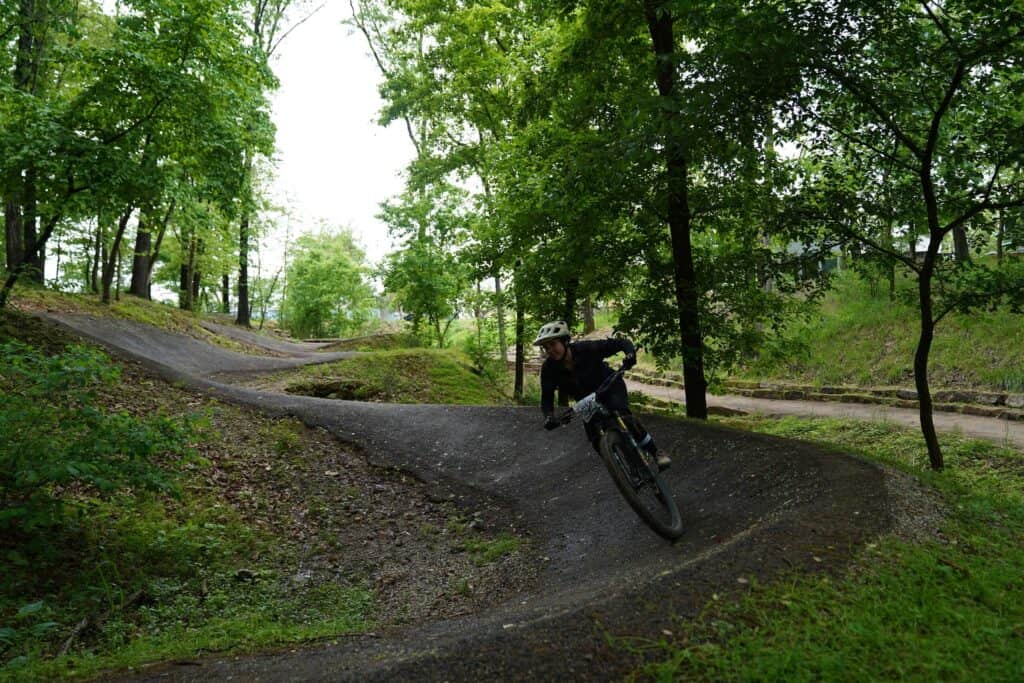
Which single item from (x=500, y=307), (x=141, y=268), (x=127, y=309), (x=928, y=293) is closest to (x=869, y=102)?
(x=928, y=293)

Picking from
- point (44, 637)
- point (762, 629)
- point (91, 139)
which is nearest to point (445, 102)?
point (91, 139)

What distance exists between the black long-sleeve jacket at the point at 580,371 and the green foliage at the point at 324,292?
33.8 meters

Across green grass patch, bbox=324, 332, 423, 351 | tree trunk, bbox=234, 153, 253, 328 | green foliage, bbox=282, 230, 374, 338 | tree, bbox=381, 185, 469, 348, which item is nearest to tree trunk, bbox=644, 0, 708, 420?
tree, bbox=381, 185, 469, 348

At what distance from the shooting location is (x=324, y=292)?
40.2 m

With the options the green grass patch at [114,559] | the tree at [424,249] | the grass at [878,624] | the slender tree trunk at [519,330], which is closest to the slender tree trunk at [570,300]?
the slender tree trunk at [519,330]

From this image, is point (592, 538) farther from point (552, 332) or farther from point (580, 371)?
point (552, 332)

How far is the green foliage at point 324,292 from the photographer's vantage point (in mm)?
39562

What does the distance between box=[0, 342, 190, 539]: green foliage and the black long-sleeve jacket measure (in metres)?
3.71

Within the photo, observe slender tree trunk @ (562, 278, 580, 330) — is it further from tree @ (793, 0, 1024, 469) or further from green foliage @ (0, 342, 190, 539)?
green foliage @ (0, 342, 190, 539)

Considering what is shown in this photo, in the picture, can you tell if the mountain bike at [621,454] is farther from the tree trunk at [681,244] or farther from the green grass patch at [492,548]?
the tree trunk at [681,244]

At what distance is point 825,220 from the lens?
717 cm

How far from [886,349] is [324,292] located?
32.5 meters

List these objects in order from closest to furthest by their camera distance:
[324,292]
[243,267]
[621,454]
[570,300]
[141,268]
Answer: [621,454] < [570,300] < [141,268] < [243,267] < [324,292]

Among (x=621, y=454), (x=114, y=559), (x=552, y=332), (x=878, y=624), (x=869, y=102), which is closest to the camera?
(x=878, y=624)
